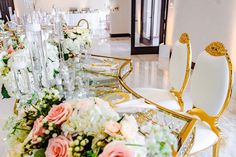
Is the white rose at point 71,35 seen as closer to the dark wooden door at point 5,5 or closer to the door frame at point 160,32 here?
the door frame at point 160,32

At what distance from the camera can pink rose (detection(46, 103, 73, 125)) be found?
2.45ft

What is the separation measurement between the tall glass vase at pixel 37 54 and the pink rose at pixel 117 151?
37.4 inches

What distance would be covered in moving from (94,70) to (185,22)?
3367 millimetres

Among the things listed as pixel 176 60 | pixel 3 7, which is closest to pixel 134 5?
pixel 176 60

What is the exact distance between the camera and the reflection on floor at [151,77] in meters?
2.33

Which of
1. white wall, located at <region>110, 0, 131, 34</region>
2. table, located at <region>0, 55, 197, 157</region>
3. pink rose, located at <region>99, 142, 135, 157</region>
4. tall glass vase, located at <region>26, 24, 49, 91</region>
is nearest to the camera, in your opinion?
pink rose, located at <region>99, 142, 135, 157</region>

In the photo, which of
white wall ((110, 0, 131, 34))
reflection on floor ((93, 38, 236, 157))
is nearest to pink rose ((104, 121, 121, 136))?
reflection on floor ((93, 38, 236, 157))

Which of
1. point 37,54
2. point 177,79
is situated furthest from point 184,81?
point 37,54

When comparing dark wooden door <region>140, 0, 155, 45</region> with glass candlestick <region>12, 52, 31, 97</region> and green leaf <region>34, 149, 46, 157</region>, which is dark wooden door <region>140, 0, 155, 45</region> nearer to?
glass candlestick <region>12, 52, 31, 97</region>

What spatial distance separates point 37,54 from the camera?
5.02 feet

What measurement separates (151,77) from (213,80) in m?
2.67

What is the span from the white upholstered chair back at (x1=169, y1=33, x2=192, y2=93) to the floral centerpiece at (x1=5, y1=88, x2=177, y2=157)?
156cm

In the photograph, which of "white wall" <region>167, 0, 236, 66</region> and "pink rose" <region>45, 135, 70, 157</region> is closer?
"pink rose" <region>45, 135, 70, 157</region>

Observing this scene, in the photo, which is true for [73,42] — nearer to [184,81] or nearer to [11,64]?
[11,64]
